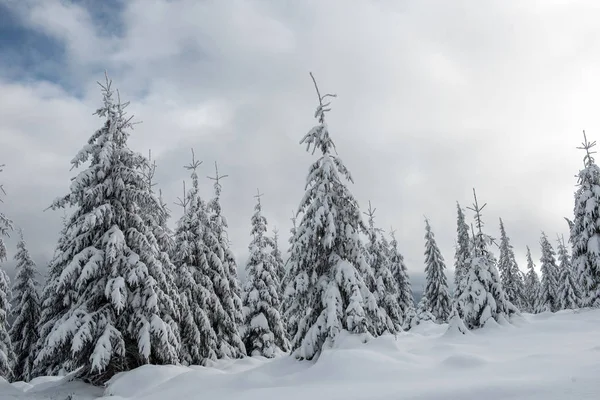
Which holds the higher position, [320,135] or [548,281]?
[320,135]

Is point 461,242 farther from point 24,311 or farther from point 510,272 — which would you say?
point 24,311

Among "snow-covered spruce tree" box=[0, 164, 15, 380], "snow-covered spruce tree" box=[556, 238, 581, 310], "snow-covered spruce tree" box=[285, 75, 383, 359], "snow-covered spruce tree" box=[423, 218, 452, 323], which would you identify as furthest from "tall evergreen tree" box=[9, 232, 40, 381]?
"snow-covered spruce tree" box=[556, 238, 581, 310]

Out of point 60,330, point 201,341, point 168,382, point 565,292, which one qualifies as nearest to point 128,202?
point 60,330

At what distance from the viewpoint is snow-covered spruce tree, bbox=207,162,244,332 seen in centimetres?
2423

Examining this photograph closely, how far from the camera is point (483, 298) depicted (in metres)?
22.2

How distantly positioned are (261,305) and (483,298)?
46.8 feet

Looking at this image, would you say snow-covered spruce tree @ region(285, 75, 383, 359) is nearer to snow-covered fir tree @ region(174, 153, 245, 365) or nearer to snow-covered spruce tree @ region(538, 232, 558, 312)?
snow-covered fir tree @ region(174, 153, 245, 365)

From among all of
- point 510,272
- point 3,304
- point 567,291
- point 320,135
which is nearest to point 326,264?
point 320,135

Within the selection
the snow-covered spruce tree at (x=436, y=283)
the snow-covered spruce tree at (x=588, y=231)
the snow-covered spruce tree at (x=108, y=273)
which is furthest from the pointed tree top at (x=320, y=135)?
the snow-covered spruce tree at (x=436, y=283)

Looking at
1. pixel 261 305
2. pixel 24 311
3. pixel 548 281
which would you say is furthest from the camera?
pixel 548 281

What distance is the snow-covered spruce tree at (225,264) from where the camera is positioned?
79.5 feet

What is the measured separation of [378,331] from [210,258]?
1283cm

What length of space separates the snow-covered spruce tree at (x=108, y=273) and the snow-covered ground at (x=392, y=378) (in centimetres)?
135

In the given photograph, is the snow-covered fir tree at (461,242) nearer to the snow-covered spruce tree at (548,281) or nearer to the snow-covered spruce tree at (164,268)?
the snow-covered spruce tree at (548,281)
